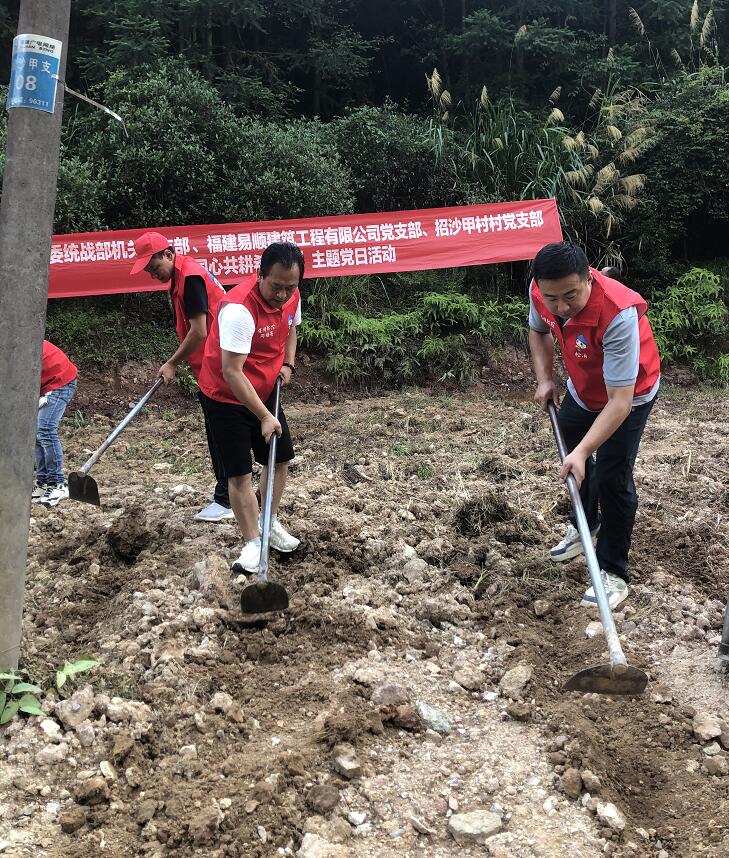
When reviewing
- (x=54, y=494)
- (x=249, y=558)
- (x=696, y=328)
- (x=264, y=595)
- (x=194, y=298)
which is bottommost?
(x=264, y=595)

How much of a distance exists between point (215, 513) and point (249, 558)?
86cm

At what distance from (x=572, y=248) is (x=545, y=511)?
2.15m

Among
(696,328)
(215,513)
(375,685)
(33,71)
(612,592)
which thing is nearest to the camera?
(33,71)

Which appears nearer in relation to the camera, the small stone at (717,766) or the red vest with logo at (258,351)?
the small stone at (717,766)

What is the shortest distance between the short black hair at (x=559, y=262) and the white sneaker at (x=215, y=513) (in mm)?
2494

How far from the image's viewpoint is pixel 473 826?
2.46 meters

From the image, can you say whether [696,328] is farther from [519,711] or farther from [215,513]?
[519,711]

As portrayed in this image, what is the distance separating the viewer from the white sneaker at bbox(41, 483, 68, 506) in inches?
205

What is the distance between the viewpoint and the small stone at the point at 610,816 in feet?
8.07

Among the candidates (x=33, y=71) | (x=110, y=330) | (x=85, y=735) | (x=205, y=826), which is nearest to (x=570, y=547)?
(x=205, y=826)

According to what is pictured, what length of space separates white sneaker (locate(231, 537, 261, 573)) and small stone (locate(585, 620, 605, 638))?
1582 millimetres

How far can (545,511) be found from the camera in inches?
190

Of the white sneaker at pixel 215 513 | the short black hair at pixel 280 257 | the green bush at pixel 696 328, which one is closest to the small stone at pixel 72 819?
the short black hair at pixel 280 257

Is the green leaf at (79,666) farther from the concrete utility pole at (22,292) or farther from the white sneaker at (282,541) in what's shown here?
the white sneaker at (282,541)
